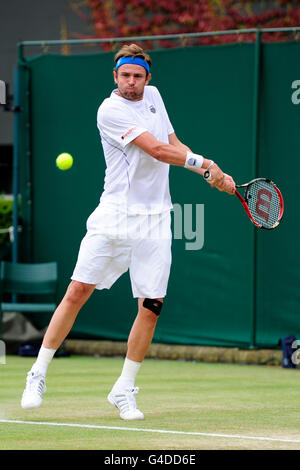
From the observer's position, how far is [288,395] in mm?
6492

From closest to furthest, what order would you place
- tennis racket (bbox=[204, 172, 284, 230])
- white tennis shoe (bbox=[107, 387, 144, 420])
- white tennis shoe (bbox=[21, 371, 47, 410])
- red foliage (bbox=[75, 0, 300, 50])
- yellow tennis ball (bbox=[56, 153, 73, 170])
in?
white tennis shoe (bbox=[107, 387, 144, 420]) → white tennis shoe (bbox=[21, 371, 47, 410]) → tennis racket (bbox=[204, 172, 284, 230]) → yellow tennis ball (bbox=[56, 153, 73, 170]) → red foliage (bbox=[75, 0, 300, 50])

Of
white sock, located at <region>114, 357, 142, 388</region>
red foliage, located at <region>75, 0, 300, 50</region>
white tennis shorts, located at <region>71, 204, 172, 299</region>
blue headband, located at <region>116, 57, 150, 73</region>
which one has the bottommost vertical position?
white sock, located at <region>114, 357, 142, 388</region>

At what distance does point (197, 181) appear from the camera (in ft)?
29.7

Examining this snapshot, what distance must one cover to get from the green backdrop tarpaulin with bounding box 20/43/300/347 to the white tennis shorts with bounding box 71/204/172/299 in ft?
11.3

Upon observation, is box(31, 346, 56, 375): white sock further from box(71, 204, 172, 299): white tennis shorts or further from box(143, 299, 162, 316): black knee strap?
box(143, 299, 162, 316): black knee strap

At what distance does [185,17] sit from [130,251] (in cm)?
799

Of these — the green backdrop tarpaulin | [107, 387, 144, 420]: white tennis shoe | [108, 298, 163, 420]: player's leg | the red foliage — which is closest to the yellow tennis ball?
the green backdrop tarpaulin

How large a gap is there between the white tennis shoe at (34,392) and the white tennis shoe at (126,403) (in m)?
0.37

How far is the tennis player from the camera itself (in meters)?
5.32

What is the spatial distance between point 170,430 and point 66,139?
536 cm

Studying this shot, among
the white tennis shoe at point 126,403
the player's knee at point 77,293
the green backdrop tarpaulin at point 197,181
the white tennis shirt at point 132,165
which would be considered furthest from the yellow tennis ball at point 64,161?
the white tennis shoe at point 126,403

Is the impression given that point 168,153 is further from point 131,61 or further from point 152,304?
point 152,304

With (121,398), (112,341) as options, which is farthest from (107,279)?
(112,341)
